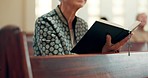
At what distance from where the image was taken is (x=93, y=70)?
3.03 ft

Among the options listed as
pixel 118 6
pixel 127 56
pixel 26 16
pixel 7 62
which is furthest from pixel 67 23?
pixel 118 6

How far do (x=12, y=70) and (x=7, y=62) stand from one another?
0.9 inches

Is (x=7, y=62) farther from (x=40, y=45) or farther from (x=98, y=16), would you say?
(x=98, y=16)

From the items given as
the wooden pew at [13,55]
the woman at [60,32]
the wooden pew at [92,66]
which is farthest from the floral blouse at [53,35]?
the wooden pew at [13,55]

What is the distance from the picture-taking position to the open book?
1274mm

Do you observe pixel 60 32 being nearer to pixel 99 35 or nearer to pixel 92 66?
pixel 99 35

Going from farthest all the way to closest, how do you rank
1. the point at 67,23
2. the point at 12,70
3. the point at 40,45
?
the point at 67,23
the point at 40,45
the point at 12,70

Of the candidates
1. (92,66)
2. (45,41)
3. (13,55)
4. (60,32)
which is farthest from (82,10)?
(13,55)

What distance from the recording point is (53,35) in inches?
59.1

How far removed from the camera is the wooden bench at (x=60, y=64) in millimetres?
629

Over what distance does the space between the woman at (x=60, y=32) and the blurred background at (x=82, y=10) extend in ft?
3.91

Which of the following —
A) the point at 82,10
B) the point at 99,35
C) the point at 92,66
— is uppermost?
the point at 82,10

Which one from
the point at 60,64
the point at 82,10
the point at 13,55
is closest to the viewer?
the point at 13,55

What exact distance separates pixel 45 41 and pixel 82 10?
2.23 meters
